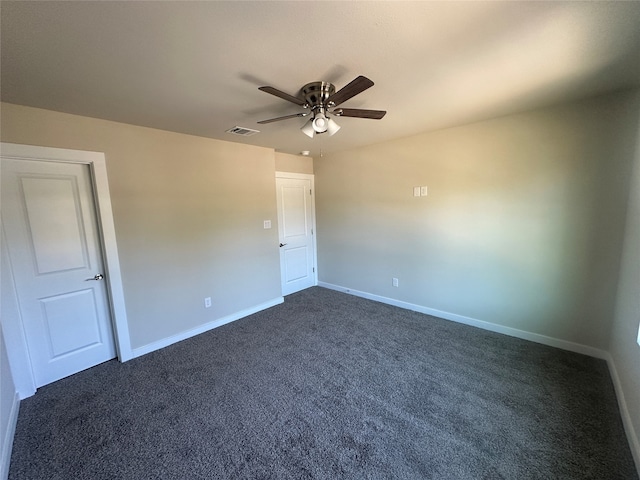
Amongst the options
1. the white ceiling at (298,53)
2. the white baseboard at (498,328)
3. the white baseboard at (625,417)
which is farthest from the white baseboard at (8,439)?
the white baseboard at (498,328)

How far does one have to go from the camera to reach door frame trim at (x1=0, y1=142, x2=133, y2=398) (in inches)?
83.2

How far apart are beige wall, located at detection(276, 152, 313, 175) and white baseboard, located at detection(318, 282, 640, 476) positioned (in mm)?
2266

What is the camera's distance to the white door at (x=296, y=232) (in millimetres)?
4387

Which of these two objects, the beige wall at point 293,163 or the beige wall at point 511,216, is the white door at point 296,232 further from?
the beige wall at point 511,216

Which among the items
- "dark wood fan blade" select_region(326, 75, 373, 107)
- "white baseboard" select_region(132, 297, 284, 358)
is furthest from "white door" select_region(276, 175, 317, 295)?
"dark wood fan blade" select_region(326, 75, 373, 107)

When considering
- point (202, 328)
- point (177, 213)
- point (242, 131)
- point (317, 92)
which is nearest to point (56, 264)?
point (177, 213)

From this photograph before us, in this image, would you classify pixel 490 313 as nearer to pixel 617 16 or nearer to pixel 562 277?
pixel 562 277

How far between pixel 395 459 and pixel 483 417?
0.77 meters

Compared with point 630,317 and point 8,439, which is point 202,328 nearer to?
point 8,439

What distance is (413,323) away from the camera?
3334mm

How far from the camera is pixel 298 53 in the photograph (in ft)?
4.87

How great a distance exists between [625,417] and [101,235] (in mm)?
4477

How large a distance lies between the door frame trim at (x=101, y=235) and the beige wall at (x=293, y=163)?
7.60 feet

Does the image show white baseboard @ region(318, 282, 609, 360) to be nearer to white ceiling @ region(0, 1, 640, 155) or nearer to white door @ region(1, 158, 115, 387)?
white ceiling @ region(0, 1, 640, 155)
